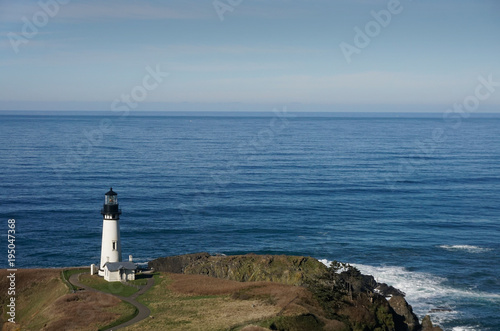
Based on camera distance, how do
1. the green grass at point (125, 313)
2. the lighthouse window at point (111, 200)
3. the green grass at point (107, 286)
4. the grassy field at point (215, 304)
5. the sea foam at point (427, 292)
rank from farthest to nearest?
the lighthouse window at point (111, 200), the sea foam at point (427, 292), the green grass at point (107, 286), the green grass at point (125, 313), the grassy field at point (215, 304)

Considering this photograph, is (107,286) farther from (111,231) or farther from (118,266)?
(111,231)

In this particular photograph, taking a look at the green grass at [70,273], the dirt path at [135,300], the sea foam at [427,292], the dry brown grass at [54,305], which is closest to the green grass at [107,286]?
the dirt path at [135,300]

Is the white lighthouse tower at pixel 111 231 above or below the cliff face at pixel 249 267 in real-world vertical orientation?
above

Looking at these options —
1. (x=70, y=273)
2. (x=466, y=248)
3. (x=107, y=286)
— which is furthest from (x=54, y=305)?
(x=466, y=248)

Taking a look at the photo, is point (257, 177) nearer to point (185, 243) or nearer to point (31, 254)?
point (185, 243)

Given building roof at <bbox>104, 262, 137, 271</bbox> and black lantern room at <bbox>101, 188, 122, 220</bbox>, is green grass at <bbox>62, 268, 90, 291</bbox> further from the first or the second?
black lantern room at <bbox>101, 188, 122, 220</bbox>

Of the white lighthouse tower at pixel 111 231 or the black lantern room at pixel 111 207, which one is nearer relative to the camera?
the black lantern room at pixel 111 207

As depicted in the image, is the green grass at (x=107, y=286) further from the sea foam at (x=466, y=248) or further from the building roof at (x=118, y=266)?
the sea foam at (x=466, y=248)

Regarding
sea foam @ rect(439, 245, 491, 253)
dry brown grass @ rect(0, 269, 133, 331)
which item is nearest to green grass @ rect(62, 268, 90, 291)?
dry brown grass @ rect(0, 269, 133, 331)
